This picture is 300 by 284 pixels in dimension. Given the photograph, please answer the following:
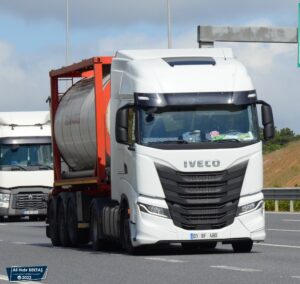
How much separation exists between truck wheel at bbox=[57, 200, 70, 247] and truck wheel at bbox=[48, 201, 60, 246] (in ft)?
0.69

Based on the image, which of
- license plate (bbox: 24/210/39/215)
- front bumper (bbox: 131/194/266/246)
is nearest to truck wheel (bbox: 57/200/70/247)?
front bumper (bbox: 131/194/266/246)

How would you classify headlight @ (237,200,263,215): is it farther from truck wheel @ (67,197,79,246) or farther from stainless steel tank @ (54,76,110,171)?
truck wheel @ (67,197,79,246)

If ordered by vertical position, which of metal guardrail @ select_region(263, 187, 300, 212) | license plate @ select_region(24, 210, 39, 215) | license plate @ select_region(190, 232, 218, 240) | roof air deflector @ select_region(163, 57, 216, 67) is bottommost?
license plate @ select_region(24, 210, 39, 215)

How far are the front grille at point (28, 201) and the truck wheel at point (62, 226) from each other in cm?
1554

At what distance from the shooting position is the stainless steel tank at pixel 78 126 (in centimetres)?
2292

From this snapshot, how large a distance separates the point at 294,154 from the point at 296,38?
63.5 m

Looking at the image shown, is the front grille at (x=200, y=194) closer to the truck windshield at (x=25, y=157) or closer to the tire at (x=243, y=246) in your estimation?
the tire at (x=243, y=246)

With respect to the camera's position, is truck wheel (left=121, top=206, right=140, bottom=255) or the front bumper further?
truck wheel (left=121, top=206, right=140, bottom=255)

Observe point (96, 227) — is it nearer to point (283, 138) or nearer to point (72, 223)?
point (72, 223)

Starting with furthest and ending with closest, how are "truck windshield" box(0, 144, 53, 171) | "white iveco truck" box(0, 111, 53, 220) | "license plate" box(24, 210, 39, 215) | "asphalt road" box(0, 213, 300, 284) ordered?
"license plate" box(24, 210, 39, 215) < "truck windshield" box(0, 144, 53, 171) < "white iveco truck" box(0, 111, 53, 220) < "asphalt road" box(0, 213, 300, 284)

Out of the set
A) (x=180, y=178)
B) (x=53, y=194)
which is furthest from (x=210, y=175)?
(x=53, y=194)

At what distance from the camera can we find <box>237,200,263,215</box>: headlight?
64.2 feet

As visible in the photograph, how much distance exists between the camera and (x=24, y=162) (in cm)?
4050

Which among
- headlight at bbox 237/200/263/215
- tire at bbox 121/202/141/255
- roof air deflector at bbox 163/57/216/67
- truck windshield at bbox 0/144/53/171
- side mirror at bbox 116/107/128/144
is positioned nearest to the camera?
side mirror at bbox 116/107/128/144
